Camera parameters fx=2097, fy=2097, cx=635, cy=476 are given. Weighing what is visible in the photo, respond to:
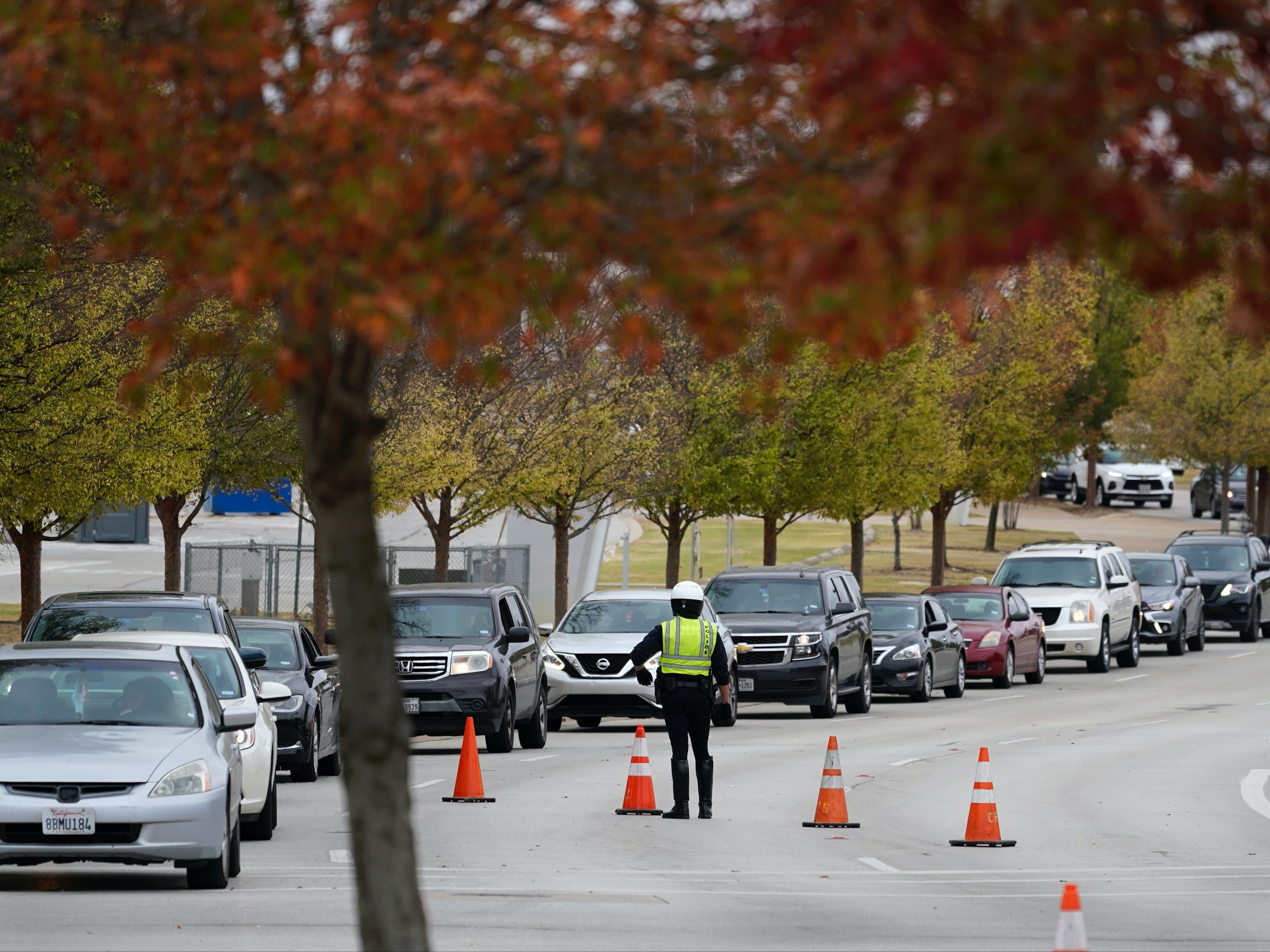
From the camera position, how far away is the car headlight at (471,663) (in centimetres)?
2209

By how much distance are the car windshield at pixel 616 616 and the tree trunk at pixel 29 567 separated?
659 cm

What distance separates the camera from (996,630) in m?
33.4

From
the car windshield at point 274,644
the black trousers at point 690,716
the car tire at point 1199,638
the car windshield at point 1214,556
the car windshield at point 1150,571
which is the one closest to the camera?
the black trousers at point 690,716

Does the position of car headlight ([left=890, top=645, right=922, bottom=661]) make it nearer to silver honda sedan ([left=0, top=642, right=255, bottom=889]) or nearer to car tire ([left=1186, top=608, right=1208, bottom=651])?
car tire ([left=1186, top=608, right=1208, bottom=651])

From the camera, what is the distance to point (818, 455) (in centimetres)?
3666

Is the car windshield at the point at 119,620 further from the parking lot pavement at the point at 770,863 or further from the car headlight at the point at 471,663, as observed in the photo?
the car headlight at the point at 471,663

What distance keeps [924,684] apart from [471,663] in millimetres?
10512

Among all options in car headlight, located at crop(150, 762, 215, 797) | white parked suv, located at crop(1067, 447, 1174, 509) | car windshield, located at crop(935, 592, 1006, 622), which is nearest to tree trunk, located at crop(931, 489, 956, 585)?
car windshield, located at crop(935, 592, 1006, 622)

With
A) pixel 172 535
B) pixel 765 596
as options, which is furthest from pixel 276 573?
pixel 765 596

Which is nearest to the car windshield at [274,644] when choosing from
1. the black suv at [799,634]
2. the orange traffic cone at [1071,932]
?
the black suv at [799,634]

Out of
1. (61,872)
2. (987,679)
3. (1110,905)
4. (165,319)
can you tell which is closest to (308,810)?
(61,872)

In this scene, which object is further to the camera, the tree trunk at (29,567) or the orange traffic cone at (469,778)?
the tree trunk at (29,567)

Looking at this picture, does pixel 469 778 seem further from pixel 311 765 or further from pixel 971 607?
pixel 971 607

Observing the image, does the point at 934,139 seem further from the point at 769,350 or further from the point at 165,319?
the point at 165,319
